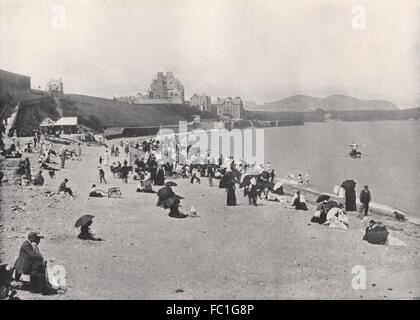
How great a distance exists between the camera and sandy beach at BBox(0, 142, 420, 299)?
32.4 ft

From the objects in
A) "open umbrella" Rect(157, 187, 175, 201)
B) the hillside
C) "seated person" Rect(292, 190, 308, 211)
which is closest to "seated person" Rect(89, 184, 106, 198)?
"open umbrella" Rect(157, 187, 175, 201)

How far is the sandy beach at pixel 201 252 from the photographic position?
32.4 ft

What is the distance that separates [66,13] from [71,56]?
1707mm

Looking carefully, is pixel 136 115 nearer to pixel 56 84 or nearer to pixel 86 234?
pixel 56 84

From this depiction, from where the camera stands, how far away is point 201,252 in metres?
11.2

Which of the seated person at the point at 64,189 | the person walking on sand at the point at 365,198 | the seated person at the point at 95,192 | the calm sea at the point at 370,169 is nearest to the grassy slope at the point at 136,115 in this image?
the calm sea at the point at 370,169

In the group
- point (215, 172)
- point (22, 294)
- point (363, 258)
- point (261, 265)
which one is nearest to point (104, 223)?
point (22, 294)

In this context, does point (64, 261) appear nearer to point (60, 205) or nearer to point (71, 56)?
point (60, 205)

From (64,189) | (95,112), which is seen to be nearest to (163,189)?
(64,189)

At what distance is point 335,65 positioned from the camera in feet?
52.7

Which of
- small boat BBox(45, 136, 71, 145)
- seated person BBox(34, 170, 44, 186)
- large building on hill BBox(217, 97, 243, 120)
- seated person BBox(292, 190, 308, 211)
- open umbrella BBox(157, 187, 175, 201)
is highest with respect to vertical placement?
large building on hill BBox(217, 97, 243, 120)

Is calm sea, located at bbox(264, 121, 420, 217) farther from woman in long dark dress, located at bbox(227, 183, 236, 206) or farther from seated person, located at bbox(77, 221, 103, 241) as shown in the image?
seated person, located at bbox(77, 221, 103, 241)

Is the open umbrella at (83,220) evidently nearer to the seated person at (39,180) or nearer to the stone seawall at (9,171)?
the stone seawall at (9,171)

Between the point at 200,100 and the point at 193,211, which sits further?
the point at 200,100
